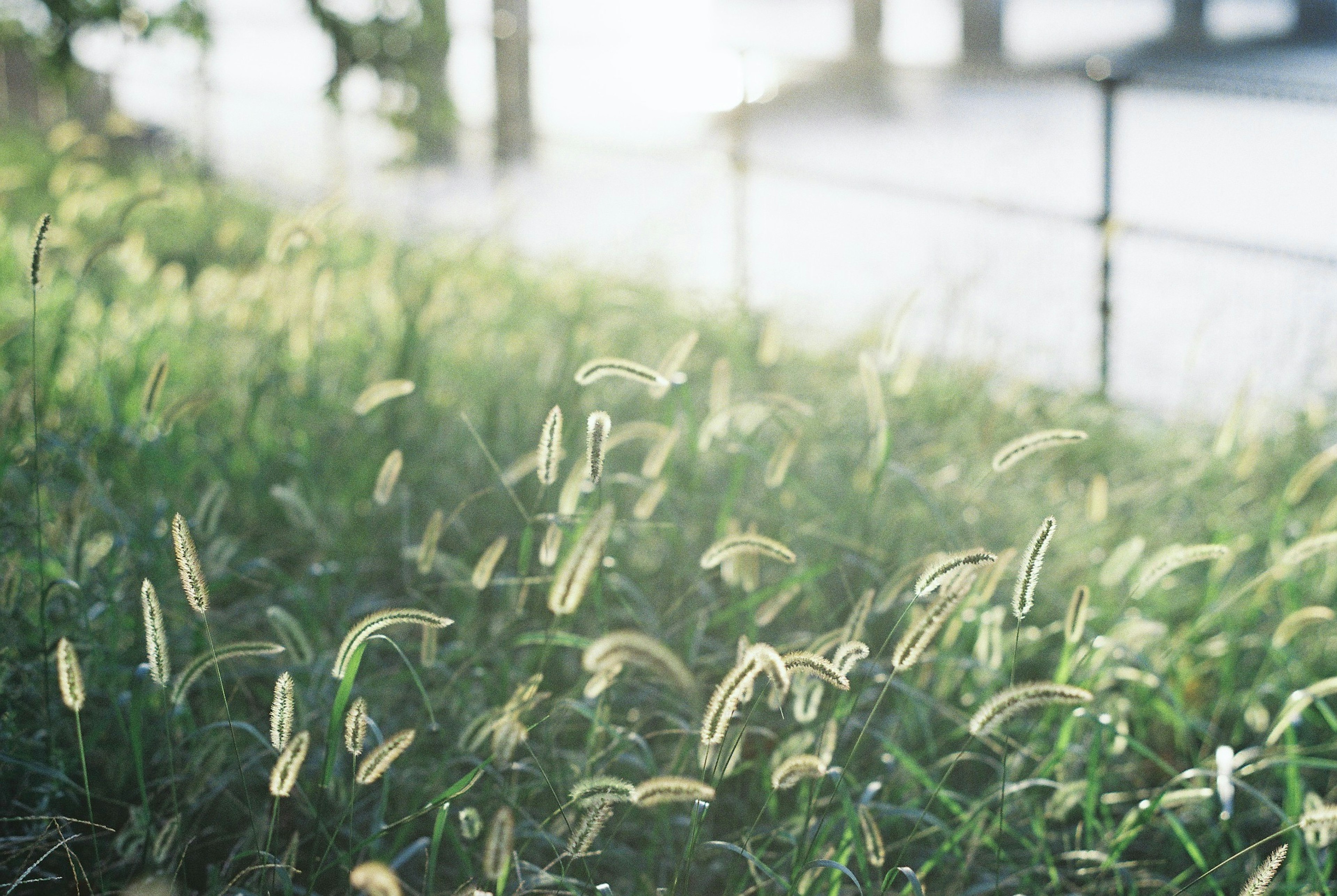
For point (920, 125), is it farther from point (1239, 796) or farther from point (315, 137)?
point (1239, 796)

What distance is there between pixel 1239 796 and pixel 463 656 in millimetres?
1383

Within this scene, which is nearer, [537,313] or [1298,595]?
[1298,595]

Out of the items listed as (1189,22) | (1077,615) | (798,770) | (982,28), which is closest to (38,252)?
(798,770)

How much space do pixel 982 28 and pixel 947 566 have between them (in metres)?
16.5

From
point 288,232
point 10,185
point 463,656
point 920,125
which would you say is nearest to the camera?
point 463,656

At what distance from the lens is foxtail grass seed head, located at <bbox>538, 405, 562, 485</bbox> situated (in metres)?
1.55

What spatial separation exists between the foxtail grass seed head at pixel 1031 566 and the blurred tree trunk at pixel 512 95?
597 centimetres

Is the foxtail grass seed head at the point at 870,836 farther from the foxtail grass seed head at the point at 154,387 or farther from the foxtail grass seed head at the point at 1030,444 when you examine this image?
the foxtail grass seed head at the point at 154,387

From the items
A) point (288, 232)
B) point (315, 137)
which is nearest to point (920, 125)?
point (315, 137)

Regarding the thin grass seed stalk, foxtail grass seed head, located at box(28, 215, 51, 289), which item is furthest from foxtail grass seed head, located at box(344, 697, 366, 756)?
foxtail grass seed head, located at box(28, 215, 51, 289)

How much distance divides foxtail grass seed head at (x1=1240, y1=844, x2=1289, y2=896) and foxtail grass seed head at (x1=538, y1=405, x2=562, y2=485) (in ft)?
2.85

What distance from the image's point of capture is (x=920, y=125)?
43.6 feet

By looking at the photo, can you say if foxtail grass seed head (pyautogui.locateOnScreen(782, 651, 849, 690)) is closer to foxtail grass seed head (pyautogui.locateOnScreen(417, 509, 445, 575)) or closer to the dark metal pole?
foxtail grass seed head (pyautogui.locateOnScreen(417, 509, 445, 575))

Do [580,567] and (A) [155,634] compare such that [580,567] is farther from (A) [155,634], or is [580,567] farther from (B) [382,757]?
(A) [155,634]
